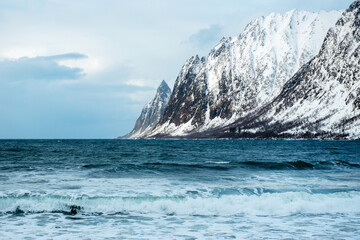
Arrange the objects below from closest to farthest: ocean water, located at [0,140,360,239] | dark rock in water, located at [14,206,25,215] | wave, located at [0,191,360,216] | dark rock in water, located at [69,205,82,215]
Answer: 1. ocean water, located at [0,140,360,239]
2. dark rock in water, located at [14,206,25,215]
3. dark rock in water, located at [69,205,82,215]
4. wave, located at [0,191,360,216]

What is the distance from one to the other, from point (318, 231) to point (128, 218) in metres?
8.53

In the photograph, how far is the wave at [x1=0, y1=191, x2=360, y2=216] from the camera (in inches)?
781

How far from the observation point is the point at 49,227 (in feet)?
53.1

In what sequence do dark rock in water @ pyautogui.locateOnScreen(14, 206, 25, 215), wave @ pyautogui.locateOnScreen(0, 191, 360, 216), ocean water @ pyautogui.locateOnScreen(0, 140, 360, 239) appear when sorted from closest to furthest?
ocean water @ pyautogui.locateOnScreen(0, 140, 360, 239) → dark rock in water @ pyautogui.locateOnScreen(14, 206, 25, 215) → wave @ pyautogui.locateOnScreen(0, 191, 360, 216)

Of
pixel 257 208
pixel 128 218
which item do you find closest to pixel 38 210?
pixel 128 218

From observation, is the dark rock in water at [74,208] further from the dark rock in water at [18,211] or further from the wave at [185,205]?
the dark rock in water at [18,211]

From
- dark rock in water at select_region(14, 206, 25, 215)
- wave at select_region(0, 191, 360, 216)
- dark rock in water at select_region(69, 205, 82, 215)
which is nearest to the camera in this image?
dark rock in water at select_region(14, 206, 25, 215)

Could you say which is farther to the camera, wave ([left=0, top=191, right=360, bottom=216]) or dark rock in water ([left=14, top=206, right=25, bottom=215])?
wave ([left=0, top=191, right=360, bottom=216])

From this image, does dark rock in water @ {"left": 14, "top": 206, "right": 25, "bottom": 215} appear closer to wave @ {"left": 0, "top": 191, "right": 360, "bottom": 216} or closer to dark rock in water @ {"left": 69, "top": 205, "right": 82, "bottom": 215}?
wave @ {"left": 0, "top": 191, "right": 360, "bottom": 216}

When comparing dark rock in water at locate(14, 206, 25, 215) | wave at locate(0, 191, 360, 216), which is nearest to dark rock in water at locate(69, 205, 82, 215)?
wave at locate(0, 191, 360, 216)

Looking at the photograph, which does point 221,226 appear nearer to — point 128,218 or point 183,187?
point 128,218

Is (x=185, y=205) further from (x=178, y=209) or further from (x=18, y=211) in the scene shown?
(x=18, y=211)

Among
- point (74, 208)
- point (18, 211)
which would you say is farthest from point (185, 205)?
point (18, 211)

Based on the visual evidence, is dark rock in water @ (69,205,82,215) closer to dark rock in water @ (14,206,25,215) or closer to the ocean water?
the ocean water
